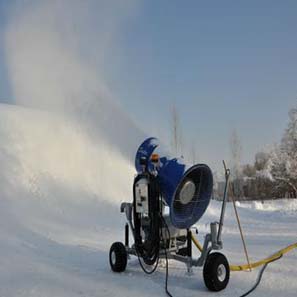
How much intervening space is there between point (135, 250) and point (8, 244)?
3258 millimetres

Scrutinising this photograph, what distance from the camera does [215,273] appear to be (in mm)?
4570

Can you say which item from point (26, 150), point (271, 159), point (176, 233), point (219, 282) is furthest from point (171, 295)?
point (271, 159)

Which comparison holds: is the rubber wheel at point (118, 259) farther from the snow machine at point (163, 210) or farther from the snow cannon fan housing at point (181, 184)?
the snow cannon fan housing at point (181, 184)

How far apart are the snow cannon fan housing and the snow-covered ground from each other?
2.64 feet

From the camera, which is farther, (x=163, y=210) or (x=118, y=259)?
(x=118, y=259)

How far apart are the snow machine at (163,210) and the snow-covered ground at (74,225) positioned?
0.27 meters

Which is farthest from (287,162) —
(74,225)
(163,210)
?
(163,210)

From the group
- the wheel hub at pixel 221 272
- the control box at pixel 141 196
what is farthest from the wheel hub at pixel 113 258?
the wheel hub at pixel 221 272

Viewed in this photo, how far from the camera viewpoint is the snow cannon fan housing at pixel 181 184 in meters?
5.29

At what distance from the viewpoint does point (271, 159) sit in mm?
41750

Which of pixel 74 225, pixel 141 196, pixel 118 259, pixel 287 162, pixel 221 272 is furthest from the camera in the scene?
pixel 287 162

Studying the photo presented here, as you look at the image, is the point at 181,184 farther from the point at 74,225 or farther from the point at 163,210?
the point at 74,225

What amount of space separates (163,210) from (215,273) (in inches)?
48.9

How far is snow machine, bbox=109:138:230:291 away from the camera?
5285mm
